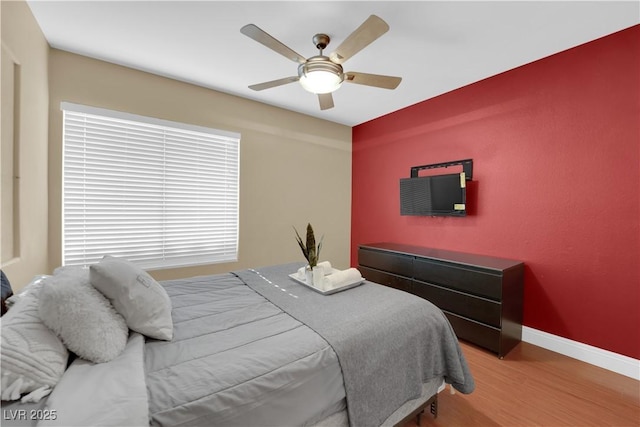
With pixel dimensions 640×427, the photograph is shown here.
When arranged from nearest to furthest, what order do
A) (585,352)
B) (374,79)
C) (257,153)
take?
(374,79)
(585,352)
(257,153)

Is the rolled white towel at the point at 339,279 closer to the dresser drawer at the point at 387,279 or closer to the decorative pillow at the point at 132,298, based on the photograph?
the decorative pillow at the point at 132,298

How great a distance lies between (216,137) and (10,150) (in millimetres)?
1680

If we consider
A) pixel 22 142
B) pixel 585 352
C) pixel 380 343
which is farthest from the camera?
pixel 585 352

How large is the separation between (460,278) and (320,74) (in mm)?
2078

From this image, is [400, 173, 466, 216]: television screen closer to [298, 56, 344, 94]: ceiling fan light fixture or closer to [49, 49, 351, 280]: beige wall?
[49, 49, 351, 280]: beige wall

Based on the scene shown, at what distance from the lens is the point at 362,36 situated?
1584 millimetres

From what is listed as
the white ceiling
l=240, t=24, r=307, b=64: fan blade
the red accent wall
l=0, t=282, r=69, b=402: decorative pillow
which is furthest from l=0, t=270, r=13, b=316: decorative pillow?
the red accent wall

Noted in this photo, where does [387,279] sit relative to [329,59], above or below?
below

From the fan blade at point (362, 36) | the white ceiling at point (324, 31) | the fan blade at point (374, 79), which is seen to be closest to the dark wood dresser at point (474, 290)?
the fan blade at point (374, 79)

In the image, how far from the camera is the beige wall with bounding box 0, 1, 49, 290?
1.56 metres

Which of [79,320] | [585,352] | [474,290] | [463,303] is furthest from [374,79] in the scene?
[585,352]

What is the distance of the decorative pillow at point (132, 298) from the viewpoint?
1113 millimetres

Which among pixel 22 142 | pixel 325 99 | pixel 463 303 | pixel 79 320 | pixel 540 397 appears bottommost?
pixel 540 397

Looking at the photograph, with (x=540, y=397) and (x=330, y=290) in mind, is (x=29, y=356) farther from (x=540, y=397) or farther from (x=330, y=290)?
(x=540, y=397)
